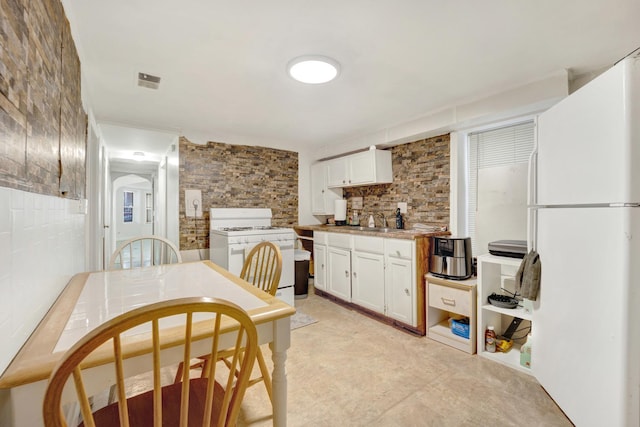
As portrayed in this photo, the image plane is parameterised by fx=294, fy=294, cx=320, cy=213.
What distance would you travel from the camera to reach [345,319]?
308 centimetres

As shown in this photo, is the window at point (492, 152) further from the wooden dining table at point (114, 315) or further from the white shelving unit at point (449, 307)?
the wooden dining table at point (114, 315)

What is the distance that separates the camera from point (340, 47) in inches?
71.4

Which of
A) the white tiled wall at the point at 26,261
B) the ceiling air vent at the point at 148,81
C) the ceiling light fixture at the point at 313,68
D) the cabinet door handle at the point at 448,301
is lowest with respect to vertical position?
the cabinet door handle at the point at 448,301

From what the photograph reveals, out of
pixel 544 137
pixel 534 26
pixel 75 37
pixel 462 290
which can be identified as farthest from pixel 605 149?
pixel 75 37

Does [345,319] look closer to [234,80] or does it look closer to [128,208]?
[234,80]

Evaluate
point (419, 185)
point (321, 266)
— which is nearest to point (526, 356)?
point (419, 185)

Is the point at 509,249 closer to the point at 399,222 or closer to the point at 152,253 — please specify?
the point at 399,222

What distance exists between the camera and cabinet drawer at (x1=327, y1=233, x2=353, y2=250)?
341cm

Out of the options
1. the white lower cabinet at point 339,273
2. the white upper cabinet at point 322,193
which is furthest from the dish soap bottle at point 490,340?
the white upper cabinet at point 322,193

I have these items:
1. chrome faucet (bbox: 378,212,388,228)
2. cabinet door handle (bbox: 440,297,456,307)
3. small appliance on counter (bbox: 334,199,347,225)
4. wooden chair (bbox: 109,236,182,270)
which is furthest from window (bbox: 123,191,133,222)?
cabinet door handle (bbox: 440,297,456,307)

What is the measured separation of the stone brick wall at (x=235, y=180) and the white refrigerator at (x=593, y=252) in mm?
3302

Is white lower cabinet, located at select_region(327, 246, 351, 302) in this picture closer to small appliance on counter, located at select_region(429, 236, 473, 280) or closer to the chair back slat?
small appliance on counter, located at select_region(429, 236, 473, 280)

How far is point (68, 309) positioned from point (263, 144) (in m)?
3.41

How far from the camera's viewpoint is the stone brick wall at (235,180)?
3.75 m
